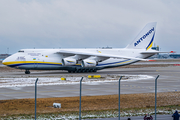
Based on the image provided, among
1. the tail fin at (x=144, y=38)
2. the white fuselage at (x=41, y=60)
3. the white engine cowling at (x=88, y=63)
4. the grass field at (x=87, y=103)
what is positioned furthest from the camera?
the tail fin at (x=144, y=38)

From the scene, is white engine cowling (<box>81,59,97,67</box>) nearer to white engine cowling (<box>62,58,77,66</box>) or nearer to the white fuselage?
the white fuselage

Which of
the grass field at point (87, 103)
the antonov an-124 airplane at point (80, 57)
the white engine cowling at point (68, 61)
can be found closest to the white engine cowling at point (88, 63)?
the antonov an-124 airplane at point (80, 57)

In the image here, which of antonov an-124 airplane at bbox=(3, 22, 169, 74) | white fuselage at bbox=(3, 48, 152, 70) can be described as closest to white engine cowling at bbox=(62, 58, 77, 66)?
antonov an-124 airplane at bbox=(3, 22, 169, 74)

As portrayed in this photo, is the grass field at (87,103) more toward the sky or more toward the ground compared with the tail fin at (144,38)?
more toward the ground

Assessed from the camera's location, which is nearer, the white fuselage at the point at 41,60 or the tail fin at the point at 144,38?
the white fuselage at the point at 41,60

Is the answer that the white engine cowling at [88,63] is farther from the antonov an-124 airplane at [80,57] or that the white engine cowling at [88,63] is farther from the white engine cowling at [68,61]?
the white engine cowling at [68,61]

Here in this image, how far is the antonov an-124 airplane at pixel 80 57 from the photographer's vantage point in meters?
41.7

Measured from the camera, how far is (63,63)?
144 feet

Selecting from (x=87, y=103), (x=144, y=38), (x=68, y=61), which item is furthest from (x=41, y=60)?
(x=87, y=103)

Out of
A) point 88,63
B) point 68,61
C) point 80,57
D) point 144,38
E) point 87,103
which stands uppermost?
point 144,38

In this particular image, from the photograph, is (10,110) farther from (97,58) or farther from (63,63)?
(97,58)

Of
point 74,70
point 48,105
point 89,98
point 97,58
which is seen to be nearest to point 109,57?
point 97,58

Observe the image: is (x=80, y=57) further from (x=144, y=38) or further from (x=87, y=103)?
(x=87, y=103)

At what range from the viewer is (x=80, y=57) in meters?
45.5
